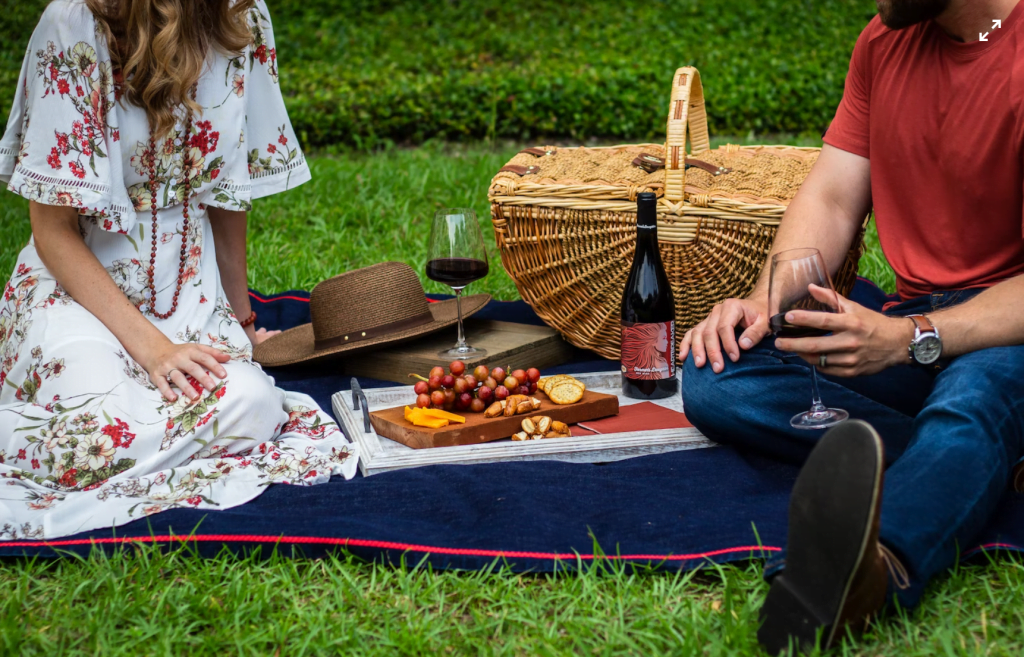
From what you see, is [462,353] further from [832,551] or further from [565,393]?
[832,551]

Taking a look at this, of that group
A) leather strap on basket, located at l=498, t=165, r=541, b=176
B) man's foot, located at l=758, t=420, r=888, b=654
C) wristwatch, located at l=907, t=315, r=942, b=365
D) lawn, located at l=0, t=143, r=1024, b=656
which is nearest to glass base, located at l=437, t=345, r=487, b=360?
leather strap on basket, located at l=498, t=165, r=541, b=176

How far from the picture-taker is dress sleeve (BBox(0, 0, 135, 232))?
8.50 ft

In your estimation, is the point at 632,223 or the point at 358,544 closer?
the point at 358,544

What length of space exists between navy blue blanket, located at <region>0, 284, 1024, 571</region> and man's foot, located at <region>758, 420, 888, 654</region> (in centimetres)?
35

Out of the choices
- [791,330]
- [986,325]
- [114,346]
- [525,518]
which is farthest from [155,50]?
[986,325]

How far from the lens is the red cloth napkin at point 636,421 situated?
287cm

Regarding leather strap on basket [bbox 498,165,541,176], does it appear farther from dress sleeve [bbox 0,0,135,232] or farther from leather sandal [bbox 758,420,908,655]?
leather sandal [bbox 758,420,908,655]

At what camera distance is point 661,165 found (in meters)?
3.44

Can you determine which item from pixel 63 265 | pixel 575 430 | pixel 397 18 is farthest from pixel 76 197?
pixel 397 18

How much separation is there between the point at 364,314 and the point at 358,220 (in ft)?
7.57

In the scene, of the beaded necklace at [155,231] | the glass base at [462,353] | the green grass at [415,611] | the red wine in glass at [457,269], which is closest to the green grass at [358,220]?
the glass base at [462,353]

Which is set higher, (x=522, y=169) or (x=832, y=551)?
(x=522, y=169)

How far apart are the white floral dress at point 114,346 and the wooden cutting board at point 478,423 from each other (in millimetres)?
150

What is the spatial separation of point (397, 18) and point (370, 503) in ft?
30.7
